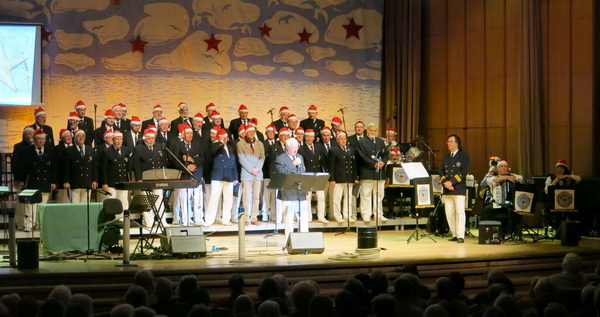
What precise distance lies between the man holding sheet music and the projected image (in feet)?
23.9

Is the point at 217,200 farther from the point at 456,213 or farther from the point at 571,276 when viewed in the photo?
the point at 571,276

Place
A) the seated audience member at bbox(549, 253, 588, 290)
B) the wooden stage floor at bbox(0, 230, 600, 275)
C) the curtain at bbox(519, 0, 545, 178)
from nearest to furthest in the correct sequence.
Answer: the seated audience member at bbox(549, 253, 588, 290) < the wooden stage floor at bbox(0, 230, 600, 275) < the curtain at bbox(519, 0, 545, 178)

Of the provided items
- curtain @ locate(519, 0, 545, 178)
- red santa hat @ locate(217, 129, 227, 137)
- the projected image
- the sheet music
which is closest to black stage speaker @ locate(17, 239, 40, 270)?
red santa hat @ locate(217, 129, 227, 137)

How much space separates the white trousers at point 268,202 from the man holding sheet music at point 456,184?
2982 mm

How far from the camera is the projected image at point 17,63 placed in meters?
14.2

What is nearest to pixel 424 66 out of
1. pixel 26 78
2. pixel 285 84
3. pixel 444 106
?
pixel 444 106

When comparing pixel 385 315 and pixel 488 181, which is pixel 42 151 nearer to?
pixel 488 181

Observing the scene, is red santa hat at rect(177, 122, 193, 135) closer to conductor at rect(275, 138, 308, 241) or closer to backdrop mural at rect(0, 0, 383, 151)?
conductor at rect(275, 138, 308, 241)

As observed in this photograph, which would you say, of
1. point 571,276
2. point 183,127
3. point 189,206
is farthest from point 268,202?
point 571,276

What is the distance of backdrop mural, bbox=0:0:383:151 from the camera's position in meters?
14.9

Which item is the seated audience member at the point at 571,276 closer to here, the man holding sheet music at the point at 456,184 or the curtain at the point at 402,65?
the man holding sheet music at the point at 456,184

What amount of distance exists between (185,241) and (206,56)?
6.38m

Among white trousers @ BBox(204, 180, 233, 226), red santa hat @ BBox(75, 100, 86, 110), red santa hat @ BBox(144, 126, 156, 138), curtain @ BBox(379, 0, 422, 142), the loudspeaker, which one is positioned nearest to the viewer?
the loudspeaker

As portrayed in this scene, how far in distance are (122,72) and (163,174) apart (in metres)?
5.18
